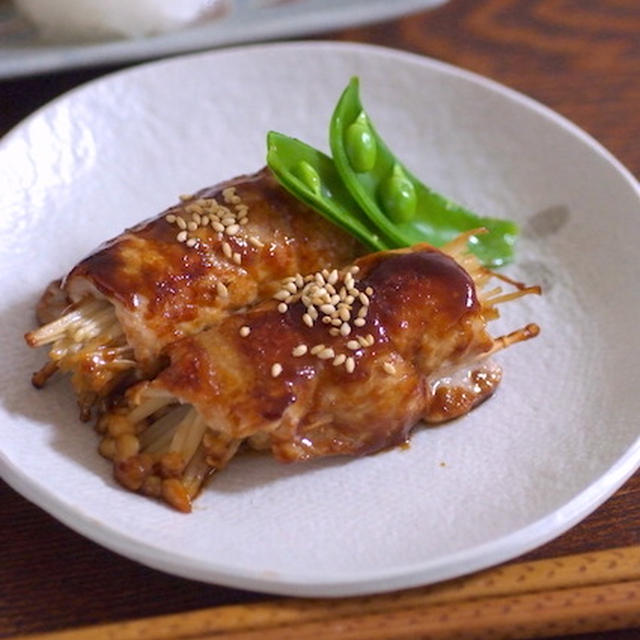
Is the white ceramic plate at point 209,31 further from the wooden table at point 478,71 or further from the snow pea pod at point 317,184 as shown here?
the snow pea pod at point 317,184

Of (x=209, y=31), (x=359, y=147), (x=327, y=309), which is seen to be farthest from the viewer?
(x=209, y=31)

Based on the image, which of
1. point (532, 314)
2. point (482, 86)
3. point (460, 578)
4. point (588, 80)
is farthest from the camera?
point (588, 80)

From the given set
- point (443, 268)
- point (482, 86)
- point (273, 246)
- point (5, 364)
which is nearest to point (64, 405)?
point (5, 364)

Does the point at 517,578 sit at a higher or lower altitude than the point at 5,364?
lower

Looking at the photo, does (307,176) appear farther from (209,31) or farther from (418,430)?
(209,31)

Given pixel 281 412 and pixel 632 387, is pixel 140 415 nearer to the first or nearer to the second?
pixel 281 412

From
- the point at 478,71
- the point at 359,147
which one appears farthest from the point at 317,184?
the point at 478,71

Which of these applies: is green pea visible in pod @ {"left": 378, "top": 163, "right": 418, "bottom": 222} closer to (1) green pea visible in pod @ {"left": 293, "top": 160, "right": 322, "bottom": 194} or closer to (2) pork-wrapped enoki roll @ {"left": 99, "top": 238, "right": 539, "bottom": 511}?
(1) green pea visible in pod @ {"left": 293, "top": 160, "right": 322, "bottom": 194}
